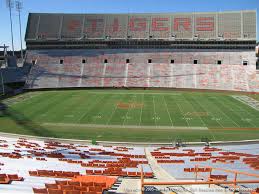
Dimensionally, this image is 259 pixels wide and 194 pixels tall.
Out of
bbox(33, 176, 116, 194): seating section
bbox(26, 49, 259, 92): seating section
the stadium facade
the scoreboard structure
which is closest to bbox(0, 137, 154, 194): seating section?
bbox(33, 176, 116, 194): seating section

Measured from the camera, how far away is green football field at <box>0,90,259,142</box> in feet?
99.0

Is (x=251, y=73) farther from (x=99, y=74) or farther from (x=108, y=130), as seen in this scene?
(x=108, y=130)

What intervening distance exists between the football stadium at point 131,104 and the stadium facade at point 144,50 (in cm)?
21

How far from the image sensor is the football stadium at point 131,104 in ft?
42.2

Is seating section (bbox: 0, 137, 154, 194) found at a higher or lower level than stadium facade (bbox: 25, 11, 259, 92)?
lower

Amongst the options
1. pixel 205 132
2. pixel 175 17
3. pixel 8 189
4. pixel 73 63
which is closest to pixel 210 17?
pixel 175 17

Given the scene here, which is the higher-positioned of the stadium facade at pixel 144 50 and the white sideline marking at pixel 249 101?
the stadium facade at pixel 144 50

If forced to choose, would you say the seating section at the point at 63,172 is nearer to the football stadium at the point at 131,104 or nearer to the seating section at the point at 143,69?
the football stadium at the point at 131,104

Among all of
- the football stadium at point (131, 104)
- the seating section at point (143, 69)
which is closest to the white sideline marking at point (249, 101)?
the football stadium at point (131, 104)

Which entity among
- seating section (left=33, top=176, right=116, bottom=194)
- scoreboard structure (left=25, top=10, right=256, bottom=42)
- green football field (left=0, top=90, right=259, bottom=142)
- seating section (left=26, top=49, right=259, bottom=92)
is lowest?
green football field (left=0, top=90, right=259, bottom=142)

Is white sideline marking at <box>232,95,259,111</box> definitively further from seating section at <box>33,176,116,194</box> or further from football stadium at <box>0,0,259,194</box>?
seating section at <box>33,176,116,194</box>

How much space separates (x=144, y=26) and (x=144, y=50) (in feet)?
21.0

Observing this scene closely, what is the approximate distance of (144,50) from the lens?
69.4 meters

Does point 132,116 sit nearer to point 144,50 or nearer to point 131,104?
point 131,104
